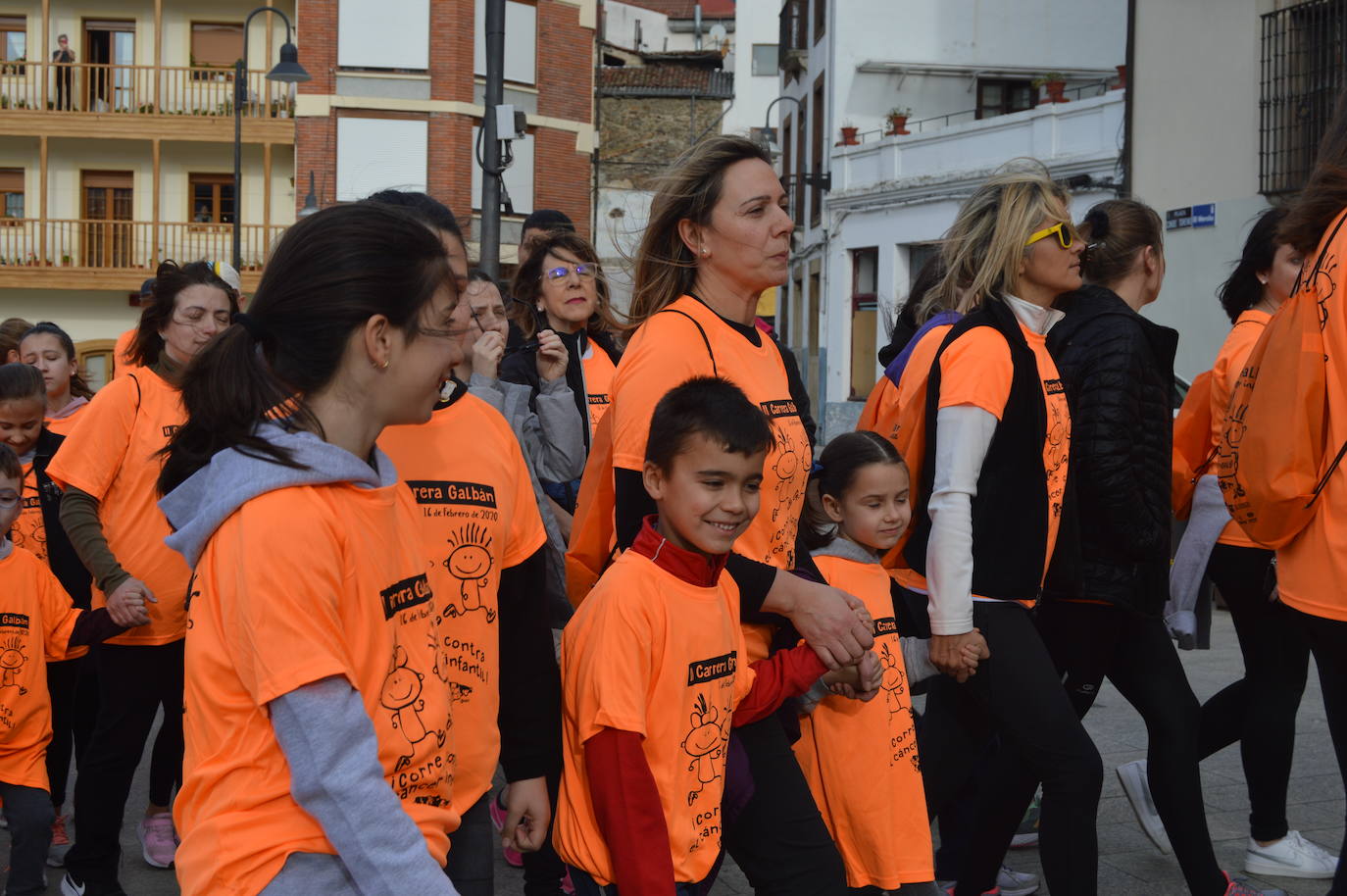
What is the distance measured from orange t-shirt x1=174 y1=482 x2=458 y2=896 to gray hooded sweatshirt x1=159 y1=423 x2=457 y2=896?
0.08 ft

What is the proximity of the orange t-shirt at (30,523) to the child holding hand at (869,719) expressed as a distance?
328 centimetres

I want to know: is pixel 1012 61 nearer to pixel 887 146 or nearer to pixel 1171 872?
pixel 887 146

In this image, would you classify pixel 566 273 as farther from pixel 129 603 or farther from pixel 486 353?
pixel 129 603

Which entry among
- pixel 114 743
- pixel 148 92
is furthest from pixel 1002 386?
pixel 148 92

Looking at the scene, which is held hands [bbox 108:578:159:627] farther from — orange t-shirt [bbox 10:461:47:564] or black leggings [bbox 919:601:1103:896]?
black leggings [bbox 919:601:1103:896]

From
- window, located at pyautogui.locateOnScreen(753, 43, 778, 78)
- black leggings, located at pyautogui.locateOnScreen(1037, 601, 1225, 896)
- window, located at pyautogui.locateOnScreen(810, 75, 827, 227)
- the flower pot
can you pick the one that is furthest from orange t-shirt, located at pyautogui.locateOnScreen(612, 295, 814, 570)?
window, located at pyautogui.locateOnScreen(753, 43, 778, 78)

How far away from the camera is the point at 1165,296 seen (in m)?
19.2

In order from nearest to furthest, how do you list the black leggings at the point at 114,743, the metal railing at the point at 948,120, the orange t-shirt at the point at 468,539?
the orange t-shirt at the point at 468,539, the black leggings at the point at 114,743, the metal railing at the point at 948,120

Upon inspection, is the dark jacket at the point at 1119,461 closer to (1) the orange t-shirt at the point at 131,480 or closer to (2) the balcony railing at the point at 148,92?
(1) the orange t-shirt at the point at 131,480

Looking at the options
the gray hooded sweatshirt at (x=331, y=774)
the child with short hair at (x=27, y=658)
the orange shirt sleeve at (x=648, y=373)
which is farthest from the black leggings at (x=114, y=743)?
the gray hooded sweatshirt at (x=331, y=774)

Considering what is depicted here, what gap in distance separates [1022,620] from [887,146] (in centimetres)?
2469

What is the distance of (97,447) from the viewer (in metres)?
4.87

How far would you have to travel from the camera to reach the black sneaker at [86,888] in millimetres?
4766

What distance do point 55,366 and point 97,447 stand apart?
2058 mm
